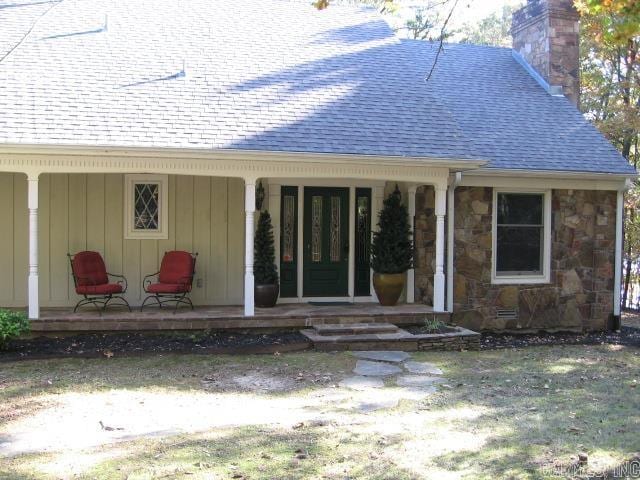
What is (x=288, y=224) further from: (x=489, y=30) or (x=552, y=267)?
(x=489, y=30)

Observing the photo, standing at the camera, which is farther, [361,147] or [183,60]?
[183,60]

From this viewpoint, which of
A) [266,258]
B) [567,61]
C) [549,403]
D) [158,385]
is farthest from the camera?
[567,61]

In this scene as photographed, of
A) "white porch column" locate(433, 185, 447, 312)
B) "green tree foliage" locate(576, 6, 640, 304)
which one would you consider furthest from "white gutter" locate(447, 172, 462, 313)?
"green tree foliage" locate(576, 6, 640, 304)

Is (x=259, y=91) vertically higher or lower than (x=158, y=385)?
higher

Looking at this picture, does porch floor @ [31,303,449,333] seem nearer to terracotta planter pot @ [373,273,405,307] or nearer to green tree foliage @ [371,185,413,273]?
terracotta planter pot @ [373,273,405,307]

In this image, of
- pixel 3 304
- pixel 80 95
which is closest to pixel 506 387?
pixel 80 95

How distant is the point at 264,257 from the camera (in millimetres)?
10375

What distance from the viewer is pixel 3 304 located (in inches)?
412

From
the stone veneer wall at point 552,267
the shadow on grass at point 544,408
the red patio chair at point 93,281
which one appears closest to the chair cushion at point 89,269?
the red patio chair at point 93,281

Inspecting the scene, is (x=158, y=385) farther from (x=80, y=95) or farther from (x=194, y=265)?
(x=80, y=95)

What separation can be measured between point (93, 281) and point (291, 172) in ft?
10.6

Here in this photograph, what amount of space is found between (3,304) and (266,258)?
13.1 feet

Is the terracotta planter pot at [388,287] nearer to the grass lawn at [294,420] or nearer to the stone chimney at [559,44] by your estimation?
the grass lawn at [294,420]

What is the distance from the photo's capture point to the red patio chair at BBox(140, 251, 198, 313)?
999cm
